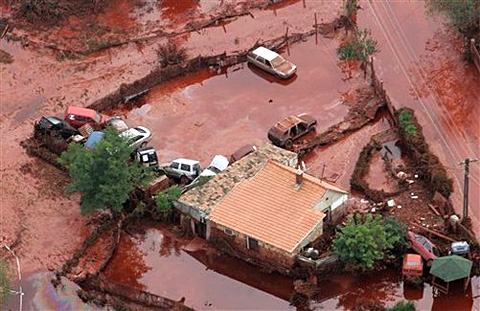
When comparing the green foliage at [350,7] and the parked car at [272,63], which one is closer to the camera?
the parked car at [272,63]

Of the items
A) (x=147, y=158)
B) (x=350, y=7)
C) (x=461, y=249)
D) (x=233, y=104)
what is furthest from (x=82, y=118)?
(x=461, y=249)

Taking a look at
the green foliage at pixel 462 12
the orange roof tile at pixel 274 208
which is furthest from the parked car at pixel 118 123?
the green foliage at pixel 462 12

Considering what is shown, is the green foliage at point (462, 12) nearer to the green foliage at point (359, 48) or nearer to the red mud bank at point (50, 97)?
the green foliage at point (359, 48)

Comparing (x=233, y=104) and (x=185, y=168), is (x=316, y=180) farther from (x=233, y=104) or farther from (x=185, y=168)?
(x=233, y=104)

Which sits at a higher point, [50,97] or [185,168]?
[50,97]

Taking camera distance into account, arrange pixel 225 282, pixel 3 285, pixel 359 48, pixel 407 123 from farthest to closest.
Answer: pixel 359 48 → pixel 407 123 → pixel 225 282 → pixel 3 285

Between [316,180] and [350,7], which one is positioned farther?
[350,7]

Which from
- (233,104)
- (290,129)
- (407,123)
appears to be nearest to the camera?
(407,123)
